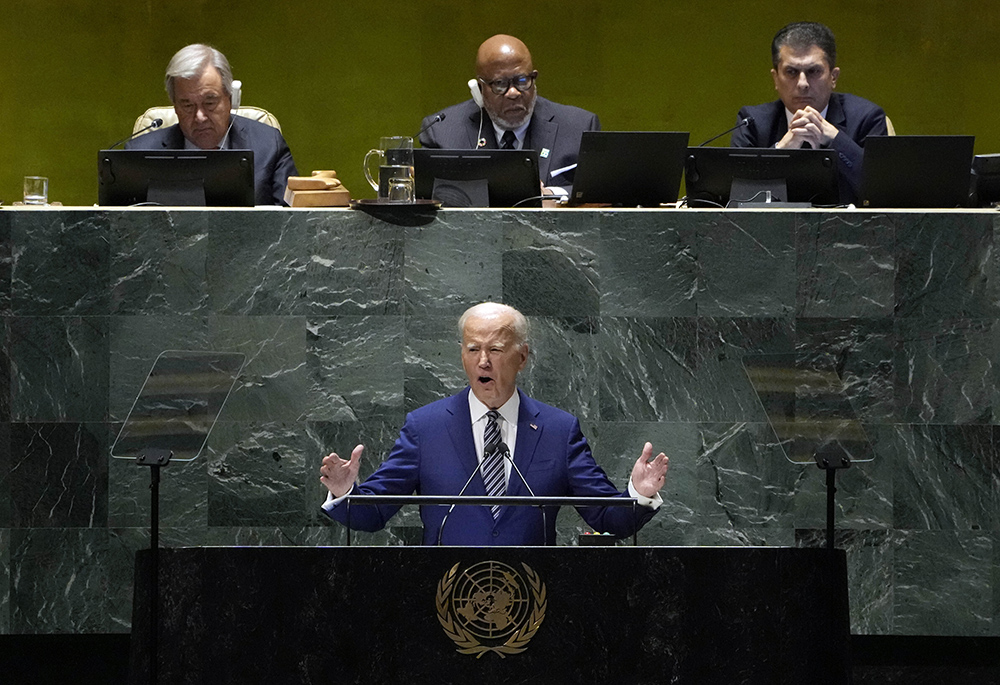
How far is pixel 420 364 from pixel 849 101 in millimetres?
2268

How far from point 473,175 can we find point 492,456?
123 centimetres

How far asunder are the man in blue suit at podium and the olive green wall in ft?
13.1

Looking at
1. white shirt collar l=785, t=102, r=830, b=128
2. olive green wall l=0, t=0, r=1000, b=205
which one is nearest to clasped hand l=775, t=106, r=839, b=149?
Result: white shirt collar l=785, t=102, r=830, b=128

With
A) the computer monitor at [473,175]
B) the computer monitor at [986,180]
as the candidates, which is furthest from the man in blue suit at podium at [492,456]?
the computer monitor at [986,180]

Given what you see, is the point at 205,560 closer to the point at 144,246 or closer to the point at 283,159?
the point at 144,246

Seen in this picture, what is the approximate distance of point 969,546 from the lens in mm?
3887

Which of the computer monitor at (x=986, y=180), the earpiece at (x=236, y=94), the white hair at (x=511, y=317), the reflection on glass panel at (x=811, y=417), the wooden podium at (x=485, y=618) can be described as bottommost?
the wooden podium at (x=485, y=618)

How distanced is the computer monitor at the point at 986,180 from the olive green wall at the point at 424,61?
2.94 metres

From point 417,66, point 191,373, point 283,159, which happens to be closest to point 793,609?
point 191,373

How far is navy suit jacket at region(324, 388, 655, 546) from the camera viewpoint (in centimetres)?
331

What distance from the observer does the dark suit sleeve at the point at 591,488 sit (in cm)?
330

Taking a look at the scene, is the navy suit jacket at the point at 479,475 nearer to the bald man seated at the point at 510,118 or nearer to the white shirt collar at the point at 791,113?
the bald man seated at the point at 510,118

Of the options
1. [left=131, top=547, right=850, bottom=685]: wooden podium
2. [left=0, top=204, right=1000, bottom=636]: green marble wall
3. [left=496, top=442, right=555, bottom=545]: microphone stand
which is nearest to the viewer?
[left=131, top=547, right=850, bottom=685]: wooden podium

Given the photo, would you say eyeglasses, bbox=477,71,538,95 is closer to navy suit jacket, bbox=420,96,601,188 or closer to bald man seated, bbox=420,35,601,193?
bald man seated, bbox=420,35,601,193
